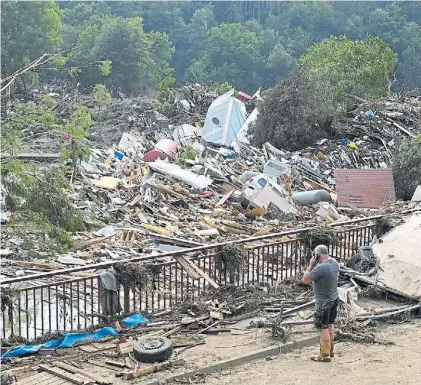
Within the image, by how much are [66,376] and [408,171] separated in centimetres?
1960

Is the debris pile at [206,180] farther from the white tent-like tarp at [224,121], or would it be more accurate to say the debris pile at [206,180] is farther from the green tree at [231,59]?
the green tree at [231,59]

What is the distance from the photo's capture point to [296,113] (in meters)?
31.0

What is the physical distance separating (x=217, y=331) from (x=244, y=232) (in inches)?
351

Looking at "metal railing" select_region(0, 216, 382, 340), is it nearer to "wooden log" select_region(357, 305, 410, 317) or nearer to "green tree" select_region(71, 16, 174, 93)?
"wooden log" select_region(357, 305, 410, 317)

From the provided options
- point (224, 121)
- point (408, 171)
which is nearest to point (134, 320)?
point (408, 171)

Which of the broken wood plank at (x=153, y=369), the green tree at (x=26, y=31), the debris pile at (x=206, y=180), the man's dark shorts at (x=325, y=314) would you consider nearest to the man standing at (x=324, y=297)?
the man's dark shorts at (x=325, y=314)

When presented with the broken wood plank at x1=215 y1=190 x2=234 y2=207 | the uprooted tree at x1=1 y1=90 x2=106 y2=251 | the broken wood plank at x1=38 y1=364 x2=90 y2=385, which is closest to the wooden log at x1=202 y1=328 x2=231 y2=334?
the broken wood plank at x1=38 y1=364 x2=90 y2=385

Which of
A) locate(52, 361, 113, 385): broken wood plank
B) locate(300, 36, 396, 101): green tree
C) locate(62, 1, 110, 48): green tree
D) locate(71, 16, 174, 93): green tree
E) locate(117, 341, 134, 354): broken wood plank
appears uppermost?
locate(62, 1, 110, 48): green tree

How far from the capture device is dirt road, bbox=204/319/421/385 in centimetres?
818

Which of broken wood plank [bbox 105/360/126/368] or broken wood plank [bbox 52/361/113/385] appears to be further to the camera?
broken wood plank [bbox 105/360/126/368]

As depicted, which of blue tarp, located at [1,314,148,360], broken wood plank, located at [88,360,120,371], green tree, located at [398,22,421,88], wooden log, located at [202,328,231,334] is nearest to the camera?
broken wood plank, located at [88,360,120,371]

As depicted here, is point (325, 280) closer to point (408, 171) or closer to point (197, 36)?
point (408, 171)

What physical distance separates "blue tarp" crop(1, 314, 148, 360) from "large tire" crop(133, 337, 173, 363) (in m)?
1.11

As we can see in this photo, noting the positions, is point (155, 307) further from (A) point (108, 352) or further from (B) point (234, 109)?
(B) point (234, 109)
